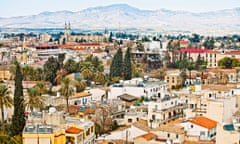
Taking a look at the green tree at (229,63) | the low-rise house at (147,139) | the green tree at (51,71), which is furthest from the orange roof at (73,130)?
the green tree at (229,63)

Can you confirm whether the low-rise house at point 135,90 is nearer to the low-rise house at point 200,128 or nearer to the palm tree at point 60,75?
the palm tree at point 60,75

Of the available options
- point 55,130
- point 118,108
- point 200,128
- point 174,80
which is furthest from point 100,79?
point 55,130

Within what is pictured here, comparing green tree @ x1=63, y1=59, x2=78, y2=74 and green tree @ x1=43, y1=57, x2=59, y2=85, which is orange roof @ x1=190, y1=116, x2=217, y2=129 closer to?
green tree @ x1=43, y1=57, x2=59, y2=85

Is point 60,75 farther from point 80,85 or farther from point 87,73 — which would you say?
point 80,85

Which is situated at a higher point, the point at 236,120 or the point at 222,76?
the point at 236,120

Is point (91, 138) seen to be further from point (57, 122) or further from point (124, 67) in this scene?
point (124, 67)

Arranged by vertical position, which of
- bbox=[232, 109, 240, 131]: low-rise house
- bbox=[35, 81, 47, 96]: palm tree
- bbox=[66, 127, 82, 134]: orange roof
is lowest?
bbox=[35, 81, 47, 96]: palm tree

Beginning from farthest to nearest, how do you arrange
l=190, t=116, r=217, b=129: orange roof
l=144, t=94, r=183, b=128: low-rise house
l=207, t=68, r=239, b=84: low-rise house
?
1. l=207, t=68, r=239, b=84: low-rise house
2. l=144, t=94, r=183, b=128: low-rise house
3. l=190, t=116, r=217, b=129: orange roof

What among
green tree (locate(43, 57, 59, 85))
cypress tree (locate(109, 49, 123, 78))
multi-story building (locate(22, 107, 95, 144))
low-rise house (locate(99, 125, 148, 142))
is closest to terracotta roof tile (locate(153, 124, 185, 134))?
low-rise house (locate(99, 125, 148, 142))
